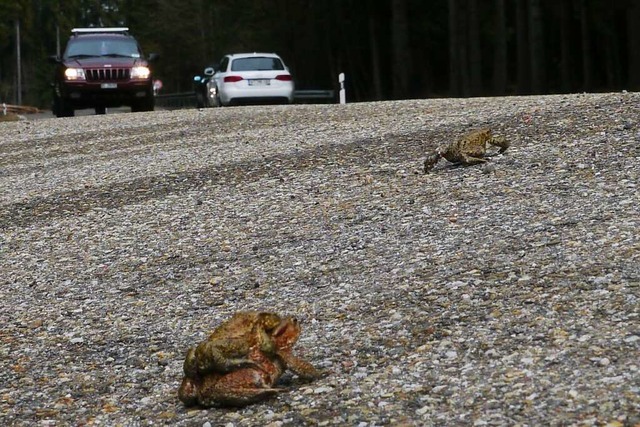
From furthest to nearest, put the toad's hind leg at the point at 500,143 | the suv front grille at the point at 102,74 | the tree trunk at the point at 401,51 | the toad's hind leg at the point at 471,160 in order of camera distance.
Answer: the tree trunk at the point at 401,51, the suv front grille at the point at 102,74, the toad's hind leg at the point at 500,143, the toad's hind leg at the point at 471,160

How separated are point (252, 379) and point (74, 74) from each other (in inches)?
885

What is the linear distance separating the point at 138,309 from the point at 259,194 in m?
3.73

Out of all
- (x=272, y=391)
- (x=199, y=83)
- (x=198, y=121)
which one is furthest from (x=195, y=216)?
(x=199, y=83)

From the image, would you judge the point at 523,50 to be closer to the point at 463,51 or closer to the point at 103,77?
the point at 463,51

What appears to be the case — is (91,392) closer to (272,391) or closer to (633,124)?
(272,391)

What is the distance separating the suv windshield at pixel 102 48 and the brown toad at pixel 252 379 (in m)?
22.8

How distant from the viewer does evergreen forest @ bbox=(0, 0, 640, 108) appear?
36969 mm

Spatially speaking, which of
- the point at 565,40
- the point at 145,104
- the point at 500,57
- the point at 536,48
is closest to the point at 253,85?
the point at 145,104

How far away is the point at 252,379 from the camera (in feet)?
18.0

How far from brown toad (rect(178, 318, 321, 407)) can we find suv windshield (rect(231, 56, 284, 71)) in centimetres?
2531

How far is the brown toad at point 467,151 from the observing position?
1117 cm

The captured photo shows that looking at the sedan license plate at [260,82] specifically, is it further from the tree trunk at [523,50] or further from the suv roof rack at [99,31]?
the tree trunk at [523,50]

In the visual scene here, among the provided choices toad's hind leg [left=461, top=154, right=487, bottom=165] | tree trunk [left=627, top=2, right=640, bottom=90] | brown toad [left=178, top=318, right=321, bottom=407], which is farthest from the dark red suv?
brown toad [left=178, top=318, right=321, bottom=407]

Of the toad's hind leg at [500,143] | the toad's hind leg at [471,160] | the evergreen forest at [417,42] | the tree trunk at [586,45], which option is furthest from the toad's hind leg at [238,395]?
the tree trunk at [586,45]
